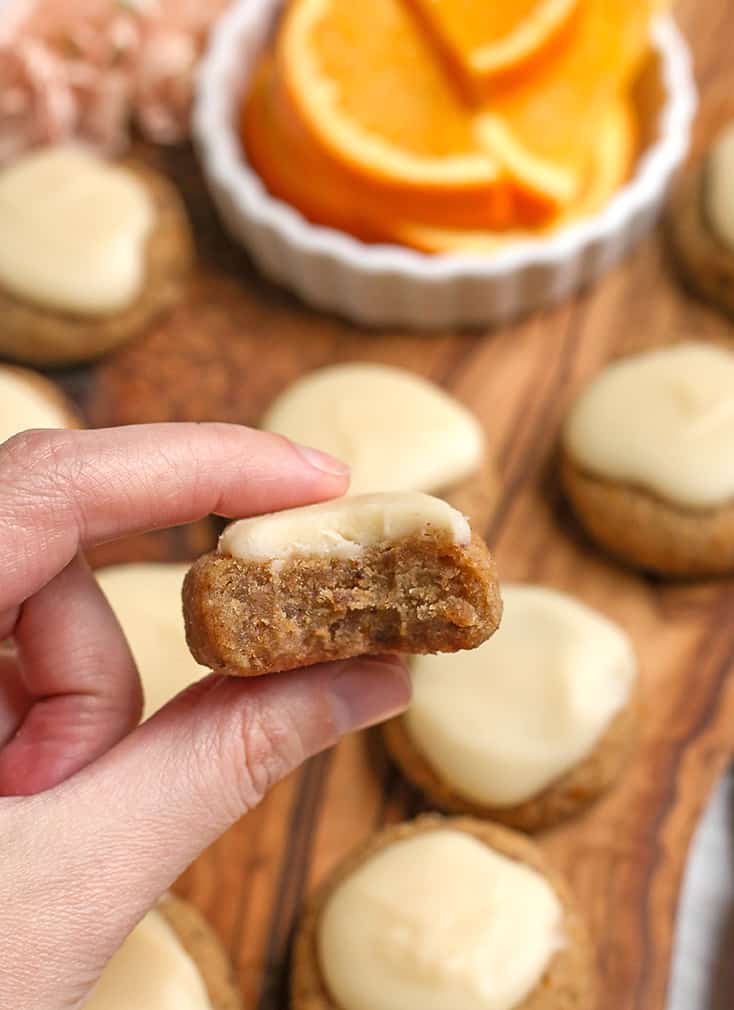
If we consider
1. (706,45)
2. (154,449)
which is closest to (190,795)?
Result: (154,449)

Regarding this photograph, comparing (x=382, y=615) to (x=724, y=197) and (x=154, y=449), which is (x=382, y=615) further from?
(x=724, y=197)

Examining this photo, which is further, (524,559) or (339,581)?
(524,559)

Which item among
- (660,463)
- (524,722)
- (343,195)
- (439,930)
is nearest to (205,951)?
(439,930)

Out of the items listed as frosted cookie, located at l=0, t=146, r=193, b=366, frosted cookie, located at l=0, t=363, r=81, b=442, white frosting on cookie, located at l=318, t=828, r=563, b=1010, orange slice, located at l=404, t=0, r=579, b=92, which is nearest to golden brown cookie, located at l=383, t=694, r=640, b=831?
white frosting on cookie, located at l=318, t=828, r=563, b=1010

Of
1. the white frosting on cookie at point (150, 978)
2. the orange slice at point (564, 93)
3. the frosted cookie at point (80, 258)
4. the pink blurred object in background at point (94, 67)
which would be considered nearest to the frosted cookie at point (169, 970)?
the white frosting on cookie at point (150, 978)

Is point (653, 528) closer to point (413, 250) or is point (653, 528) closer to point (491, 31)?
point (413, 250)

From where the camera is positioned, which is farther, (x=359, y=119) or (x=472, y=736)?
(x=359, y=119)
